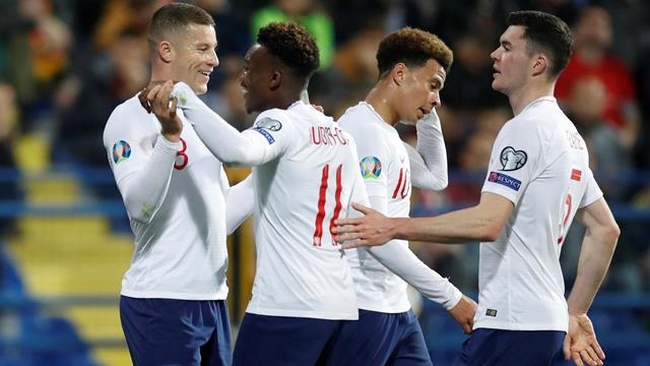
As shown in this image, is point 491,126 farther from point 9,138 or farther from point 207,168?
point 207,168

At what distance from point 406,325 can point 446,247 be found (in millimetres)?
4345

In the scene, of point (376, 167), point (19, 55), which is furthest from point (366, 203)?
point (19, 55)

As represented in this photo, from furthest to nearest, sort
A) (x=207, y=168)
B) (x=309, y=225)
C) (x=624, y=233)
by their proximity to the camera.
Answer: (x=624, y=233) → (x=207, y=168) → (x=309, y=225)

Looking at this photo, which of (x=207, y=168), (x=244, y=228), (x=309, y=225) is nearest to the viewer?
(x=309, y=225)

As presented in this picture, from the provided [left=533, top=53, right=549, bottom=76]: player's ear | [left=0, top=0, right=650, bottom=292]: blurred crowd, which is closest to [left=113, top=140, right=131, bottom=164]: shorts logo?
[left=533, top=53, right=549, bottom=76]: player's ear

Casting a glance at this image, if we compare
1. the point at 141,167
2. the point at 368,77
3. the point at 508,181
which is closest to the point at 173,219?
the point at 141,167

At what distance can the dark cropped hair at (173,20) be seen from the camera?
19.0 feet

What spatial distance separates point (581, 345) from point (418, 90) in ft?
4.56

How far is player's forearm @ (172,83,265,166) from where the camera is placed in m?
5.02

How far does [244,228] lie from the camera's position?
32.6 feet

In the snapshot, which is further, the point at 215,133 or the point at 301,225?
the point at 301,225

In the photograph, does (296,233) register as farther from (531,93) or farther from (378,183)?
(531,93)

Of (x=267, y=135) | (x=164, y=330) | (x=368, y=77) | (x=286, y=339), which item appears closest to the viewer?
(x=267, y=135)

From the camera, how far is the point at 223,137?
5.04m
